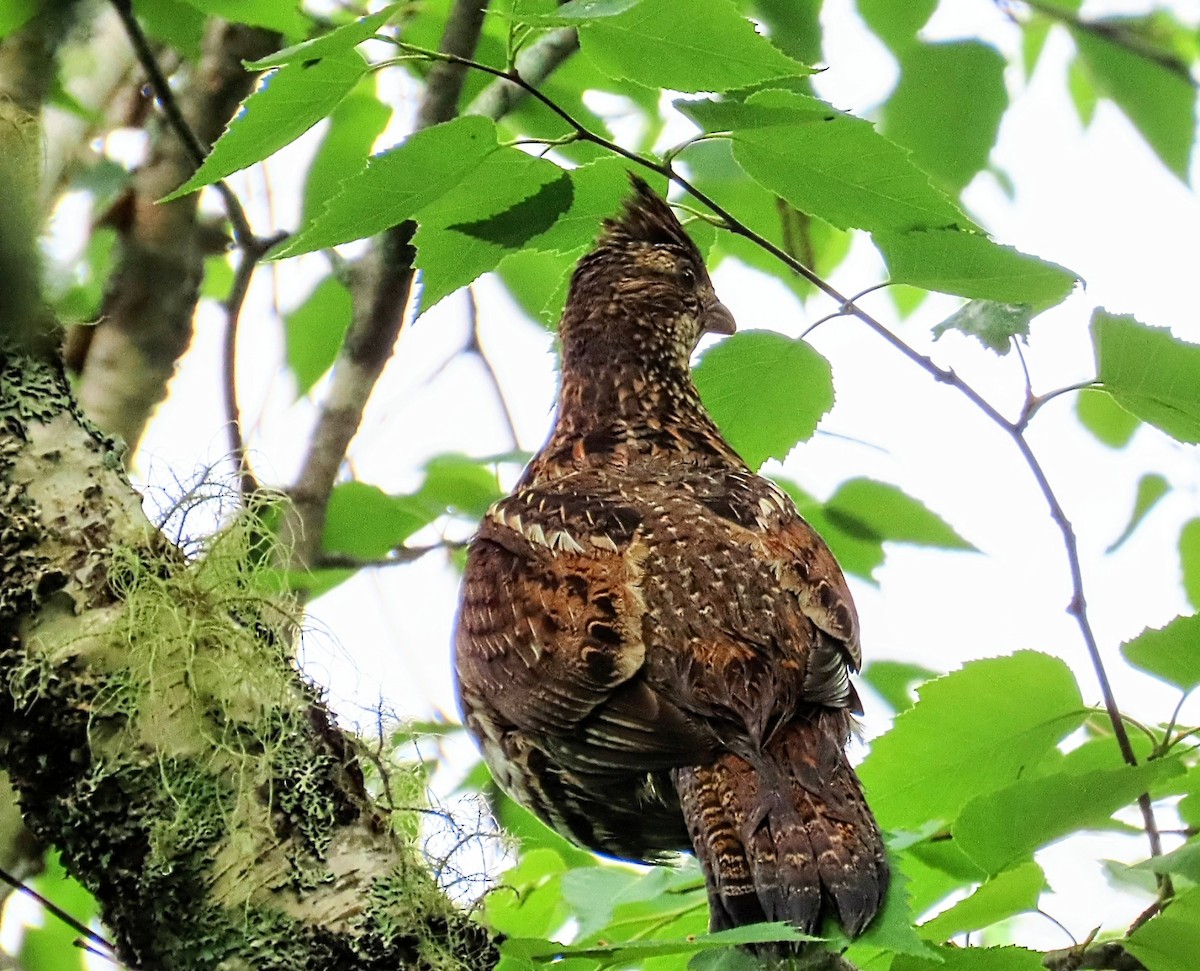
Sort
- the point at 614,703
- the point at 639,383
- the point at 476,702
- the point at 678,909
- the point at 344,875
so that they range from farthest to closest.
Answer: the point at 639,383
the point at 476,702
the point at 678,909
the point at 614,703
the point at 344,875

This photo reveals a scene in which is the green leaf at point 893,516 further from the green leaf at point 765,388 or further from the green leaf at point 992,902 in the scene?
the green leaf at point 992,902

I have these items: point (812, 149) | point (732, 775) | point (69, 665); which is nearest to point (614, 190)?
point (812, 149)

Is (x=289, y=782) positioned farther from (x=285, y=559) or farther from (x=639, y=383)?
(x=639, y=383)

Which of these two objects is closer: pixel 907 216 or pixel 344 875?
pixel 344 875

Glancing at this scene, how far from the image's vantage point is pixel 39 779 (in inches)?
74.0

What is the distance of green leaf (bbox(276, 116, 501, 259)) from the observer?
2.04m

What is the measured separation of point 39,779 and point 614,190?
4.36ft

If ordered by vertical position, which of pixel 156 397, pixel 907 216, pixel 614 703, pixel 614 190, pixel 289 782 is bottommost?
pixel 289 782

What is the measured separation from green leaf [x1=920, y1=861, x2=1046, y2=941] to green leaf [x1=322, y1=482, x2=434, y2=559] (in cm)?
180

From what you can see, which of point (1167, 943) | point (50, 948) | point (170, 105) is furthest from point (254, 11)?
point (1167, 943)

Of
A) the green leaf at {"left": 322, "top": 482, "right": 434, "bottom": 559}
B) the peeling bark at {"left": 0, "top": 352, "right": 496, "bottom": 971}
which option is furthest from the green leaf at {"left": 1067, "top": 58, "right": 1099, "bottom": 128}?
the peeling bark at {"left": 0, "top": 352, "right": 496, "bottom": 971}

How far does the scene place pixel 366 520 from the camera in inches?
139

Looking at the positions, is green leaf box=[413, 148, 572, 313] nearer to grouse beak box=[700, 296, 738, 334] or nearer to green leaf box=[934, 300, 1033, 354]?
green leaf box=[934, 300, 1033, 354]

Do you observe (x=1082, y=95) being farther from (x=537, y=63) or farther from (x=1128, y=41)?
(x=537, y=63)
